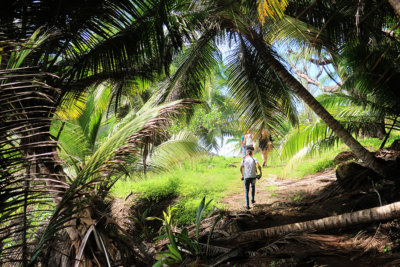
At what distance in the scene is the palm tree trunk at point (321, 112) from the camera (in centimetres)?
470

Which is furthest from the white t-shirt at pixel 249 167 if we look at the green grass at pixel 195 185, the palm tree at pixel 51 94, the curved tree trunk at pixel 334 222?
the palm tree at pixel 51 94

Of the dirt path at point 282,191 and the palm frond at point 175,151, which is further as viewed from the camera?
the palm frond at point 175,151

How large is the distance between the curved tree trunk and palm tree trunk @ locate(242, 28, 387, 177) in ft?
6.28

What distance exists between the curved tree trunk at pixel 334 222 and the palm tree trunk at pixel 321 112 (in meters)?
1.91

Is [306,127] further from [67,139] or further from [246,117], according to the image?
[67,139]

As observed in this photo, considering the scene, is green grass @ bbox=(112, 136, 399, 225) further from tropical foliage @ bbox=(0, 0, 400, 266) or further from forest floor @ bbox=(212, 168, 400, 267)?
forest floor @ bbox=(212, 168, 400, 267)

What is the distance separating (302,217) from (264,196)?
2.73 meters

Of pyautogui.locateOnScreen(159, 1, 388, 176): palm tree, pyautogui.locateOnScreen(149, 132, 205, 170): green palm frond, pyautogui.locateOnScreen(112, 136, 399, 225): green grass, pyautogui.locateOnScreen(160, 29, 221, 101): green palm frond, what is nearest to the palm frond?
pyautogui.locateOnScreen(149, 132, 205, 170): green palm frond

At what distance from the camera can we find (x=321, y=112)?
477 centimetres

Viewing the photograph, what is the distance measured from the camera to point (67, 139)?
5477 millimetres

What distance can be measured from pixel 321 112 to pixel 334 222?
2174mm

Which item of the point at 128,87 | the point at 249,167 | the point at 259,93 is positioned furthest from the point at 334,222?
the point at 128,87

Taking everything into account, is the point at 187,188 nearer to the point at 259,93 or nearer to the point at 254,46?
the point at 259,93

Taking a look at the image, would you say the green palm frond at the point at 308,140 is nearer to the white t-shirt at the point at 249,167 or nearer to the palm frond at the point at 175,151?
the white t-shirt at the point at 249,167
